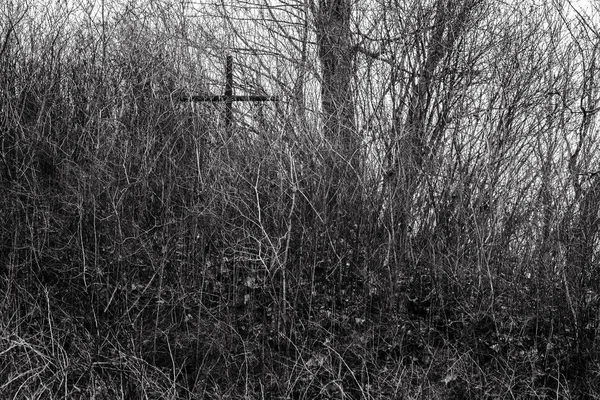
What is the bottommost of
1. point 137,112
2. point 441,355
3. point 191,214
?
point 441,355

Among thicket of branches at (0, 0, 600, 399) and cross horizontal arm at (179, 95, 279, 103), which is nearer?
thicket of branches at (0, 0, 600, 399)

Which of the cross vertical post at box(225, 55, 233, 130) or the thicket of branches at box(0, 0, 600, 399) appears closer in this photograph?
the thicket of branches at box(0, 0, 600, 399)

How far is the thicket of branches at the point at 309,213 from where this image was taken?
5.86 metres

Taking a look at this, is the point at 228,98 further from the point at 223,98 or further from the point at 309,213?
the point at 309,213

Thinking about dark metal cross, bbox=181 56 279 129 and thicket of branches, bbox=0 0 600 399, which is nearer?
thicket of branches, bbox=0 0 600 399

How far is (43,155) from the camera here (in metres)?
7.16

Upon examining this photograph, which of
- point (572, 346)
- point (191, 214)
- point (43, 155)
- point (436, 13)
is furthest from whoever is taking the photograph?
point (436, 13)

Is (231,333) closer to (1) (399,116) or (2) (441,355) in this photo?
(2) (441,355)

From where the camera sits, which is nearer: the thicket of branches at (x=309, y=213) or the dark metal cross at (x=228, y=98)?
the thicket of branches at (x=309, y=213)

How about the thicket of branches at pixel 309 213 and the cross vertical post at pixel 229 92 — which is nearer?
the thicket of branches at pixel 309 213

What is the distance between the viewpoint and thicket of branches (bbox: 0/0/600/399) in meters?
5.86

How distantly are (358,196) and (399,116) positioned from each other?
1.04 metres

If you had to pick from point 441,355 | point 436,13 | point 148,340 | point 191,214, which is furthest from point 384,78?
point 148,340

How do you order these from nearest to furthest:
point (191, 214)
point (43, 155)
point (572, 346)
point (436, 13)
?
point (572, 346) < point (191, 214) < point (43, 155) < point (436, 13)
